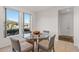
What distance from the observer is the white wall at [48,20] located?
5.03 m

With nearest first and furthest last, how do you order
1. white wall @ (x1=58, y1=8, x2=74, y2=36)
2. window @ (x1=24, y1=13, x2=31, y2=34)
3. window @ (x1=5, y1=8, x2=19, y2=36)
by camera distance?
window @ (x1=5, y1=8, x2=19, y2=36) < window @ (x1=24, y1=13, x2=31, y2=34) < white wall @ (x1=58, y1=8, x2=74, y2=36)

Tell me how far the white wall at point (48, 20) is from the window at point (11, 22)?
1.74 m

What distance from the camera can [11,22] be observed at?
431 centimetres

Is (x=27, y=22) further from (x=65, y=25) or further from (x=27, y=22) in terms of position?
(x=65, y=25)

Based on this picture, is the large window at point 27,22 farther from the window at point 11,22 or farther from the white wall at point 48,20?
the white wall at point 48,20

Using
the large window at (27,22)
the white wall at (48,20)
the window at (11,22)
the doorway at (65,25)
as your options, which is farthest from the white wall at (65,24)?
the window at (11,22)

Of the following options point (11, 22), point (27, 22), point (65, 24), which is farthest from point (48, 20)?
point (11, 22)

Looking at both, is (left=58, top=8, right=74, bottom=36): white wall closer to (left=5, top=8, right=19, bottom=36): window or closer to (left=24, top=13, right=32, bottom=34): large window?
(left=24, top=13, right=32, bottom=34): large window

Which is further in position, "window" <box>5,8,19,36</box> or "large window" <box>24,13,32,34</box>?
"large window" <box>24,13,32,34</box>

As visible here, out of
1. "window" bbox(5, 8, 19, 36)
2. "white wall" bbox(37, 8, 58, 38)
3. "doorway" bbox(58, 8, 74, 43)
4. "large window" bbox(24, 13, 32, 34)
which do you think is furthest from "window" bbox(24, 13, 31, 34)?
"doorway" bbox(58, 8, 74, 43)

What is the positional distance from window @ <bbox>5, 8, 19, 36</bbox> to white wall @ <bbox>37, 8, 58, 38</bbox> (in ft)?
5.71

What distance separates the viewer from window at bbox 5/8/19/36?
160 inches
